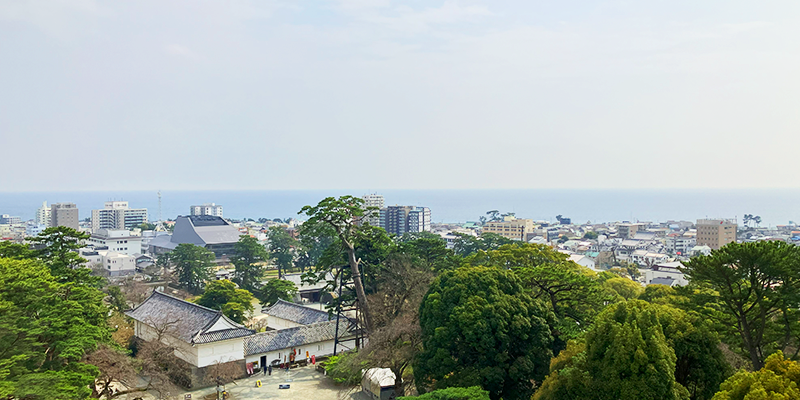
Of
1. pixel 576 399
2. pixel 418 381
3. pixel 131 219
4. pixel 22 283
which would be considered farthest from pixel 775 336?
pixel 131 219

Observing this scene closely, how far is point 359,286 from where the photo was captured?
66.6 feet

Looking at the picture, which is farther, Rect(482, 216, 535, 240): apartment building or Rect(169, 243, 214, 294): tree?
Rect(482, 216, 535, 240): apartment building

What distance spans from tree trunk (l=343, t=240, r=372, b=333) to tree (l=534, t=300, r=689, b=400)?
9414 mm

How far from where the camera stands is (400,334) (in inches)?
647

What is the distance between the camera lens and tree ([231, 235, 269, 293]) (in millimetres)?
38688

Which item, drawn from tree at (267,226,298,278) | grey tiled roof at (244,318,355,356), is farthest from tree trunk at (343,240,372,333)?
tree at (267,226,298,278)

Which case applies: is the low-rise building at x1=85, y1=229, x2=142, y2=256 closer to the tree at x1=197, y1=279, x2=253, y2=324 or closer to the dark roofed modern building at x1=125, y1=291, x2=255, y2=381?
the tree at x1=197, y1=279, x2=253, y2=324

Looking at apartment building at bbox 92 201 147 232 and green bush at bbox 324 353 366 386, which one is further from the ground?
green bush at bbox 324 353 366 386

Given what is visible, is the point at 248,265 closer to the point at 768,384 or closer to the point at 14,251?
the point at 14,251

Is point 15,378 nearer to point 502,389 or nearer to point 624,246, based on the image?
point 502,389

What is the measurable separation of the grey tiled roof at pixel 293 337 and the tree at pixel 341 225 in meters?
1.94

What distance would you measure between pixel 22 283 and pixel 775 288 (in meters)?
16.8

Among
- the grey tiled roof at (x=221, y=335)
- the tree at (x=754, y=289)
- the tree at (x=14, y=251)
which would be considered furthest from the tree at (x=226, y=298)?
the tree at (x=754, y=289)

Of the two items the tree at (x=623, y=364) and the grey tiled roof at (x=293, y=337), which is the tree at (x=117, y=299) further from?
the tree at (x=623, y=364)
